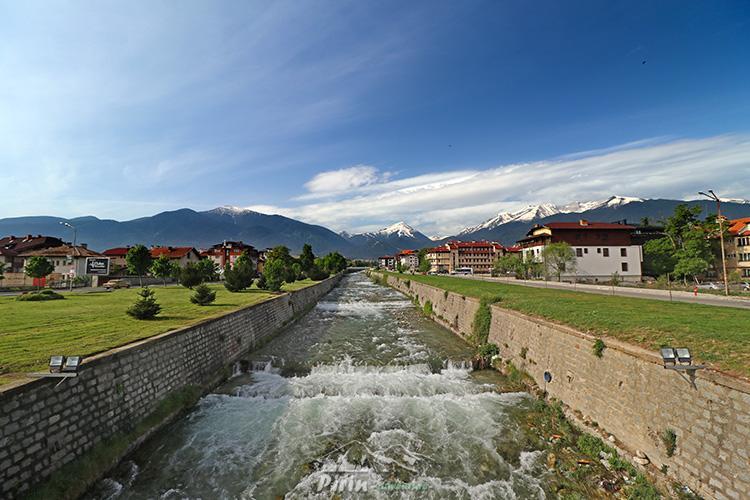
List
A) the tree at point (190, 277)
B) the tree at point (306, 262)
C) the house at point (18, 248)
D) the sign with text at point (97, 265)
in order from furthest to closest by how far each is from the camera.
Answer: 1. the tree at point (306, 262)
2. the house at point (18, 248)
3. the sign with text at point (97, 265)
4. the tree at point (190, 277)

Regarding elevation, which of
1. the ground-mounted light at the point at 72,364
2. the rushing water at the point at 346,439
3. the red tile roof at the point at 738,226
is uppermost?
the red tile roof at the point at 738,226

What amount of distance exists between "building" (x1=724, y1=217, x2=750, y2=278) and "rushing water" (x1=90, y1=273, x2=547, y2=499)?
7209 centimetres

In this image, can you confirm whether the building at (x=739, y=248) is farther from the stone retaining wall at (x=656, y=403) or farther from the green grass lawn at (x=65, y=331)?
the green grass lawn at (x=65, y=331)

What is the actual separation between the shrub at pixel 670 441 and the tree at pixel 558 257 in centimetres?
5951

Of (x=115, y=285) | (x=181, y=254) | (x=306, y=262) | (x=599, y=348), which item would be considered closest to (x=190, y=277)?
(x=115, y=285)


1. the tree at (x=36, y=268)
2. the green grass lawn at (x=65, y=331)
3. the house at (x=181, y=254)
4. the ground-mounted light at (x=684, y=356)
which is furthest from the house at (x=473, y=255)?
the ground-mounted light at (x=684, y=356)

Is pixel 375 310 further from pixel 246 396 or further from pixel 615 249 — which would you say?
pixel 615 249

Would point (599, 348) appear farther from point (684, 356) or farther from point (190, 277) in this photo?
point (190, 277)

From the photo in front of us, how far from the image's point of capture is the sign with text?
1852 inches

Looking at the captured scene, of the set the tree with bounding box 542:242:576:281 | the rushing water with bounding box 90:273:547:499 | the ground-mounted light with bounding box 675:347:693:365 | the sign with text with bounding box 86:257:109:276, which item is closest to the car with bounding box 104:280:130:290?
the sign with text with bounding box 86:257:109:276

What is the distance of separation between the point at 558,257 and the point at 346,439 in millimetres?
63532

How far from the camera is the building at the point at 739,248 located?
58.0m

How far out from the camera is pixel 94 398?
881cm

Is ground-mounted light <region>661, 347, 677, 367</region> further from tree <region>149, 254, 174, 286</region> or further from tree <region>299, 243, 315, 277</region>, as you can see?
tree <region>299, 243, 315, 277</region>
